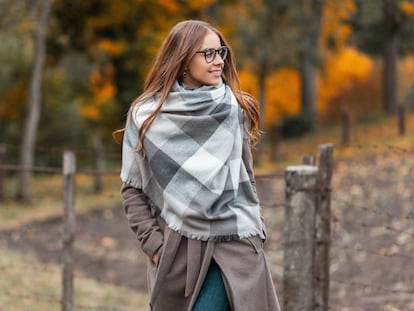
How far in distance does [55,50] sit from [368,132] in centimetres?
1033

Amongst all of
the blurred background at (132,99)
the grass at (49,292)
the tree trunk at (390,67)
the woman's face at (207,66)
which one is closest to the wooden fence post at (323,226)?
the woman's face at (207,66)

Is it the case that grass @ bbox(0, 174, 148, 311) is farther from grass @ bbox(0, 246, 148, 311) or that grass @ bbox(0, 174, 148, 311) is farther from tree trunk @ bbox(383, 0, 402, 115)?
tree trunk @ bbox(383, 0, 402, 115)

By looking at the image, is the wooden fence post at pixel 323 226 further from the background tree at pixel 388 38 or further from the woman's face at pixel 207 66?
→ the background tree at pixel 388 38

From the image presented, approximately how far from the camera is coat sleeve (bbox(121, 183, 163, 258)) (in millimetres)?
3141


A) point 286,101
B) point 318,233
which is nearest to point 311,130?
point 286,101

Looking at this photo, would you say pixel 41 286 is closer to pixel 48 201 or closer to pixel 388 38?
pixel 48 201

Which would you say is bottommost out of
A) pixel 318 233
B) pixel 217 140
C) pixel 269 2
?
pixel 318 233

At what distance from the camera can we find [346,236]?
381 inches

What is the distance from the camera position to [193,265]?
120 inches

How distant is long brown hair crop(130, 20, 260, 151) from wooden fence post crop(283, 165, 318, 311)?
1.16m

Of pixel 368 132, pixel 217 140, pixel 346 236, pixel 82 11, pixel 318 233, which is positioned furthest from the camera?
pixel 368 132

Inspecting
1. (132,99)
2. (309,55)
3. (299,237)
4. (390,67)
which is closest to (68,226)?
(299,237)

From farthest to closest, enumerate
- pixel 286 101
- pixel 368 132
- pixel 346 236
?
pixel 286 101 < pixel 368 132 < pixel 346 236

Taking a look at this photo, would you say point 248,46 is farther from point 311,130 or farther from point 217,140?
point 217,140
